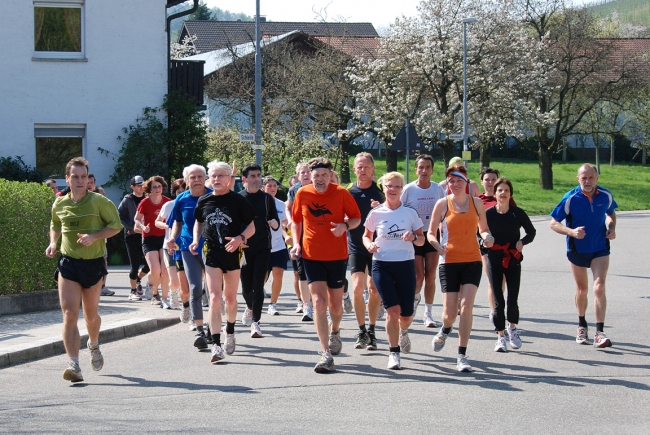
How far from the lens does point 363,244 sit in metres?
9.27

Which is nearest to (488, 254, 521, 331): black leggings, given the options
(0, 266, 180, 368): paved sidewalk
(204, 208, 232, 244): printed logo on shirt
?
(204, 208, 232, 244): printed logo on shirt

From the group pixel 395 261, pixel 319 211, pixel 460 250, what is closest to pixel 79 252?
pixel 319 211

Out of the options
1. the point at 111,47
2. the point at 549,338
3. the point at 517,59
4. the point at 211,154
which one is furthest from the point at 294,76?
the point at 549,338

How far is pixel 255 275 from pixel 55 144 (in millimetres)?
14915

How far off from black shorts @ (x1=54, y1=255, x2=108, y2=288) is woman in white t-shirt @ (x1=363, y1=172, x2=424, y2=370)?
7.59 feet

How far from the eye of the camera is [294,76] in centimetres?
4412

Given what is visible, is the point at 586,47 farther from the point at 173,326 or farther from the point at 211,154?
the point at 173,326

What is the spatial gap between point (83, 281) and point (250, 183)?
2948 millimetres

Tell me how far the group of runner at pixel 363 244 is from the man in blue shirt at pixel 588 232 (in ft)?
0.04

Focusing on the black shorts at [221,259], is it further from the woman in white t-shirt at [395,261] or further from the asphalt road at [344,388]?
the woman in white t-shirt at [395,261]

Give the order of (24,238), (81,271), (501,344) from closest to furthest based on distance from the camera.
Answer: (81,271)
(501,344)
(24,238)

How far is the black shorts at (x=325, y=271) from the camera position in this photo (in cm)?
832

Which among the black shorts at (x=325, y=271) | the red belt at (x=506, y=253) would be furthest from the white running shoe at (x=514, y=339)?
the black shorts at (x=325, y=271)

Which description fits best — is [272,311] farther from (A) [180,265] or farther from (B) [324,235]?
(B) [324,235]
